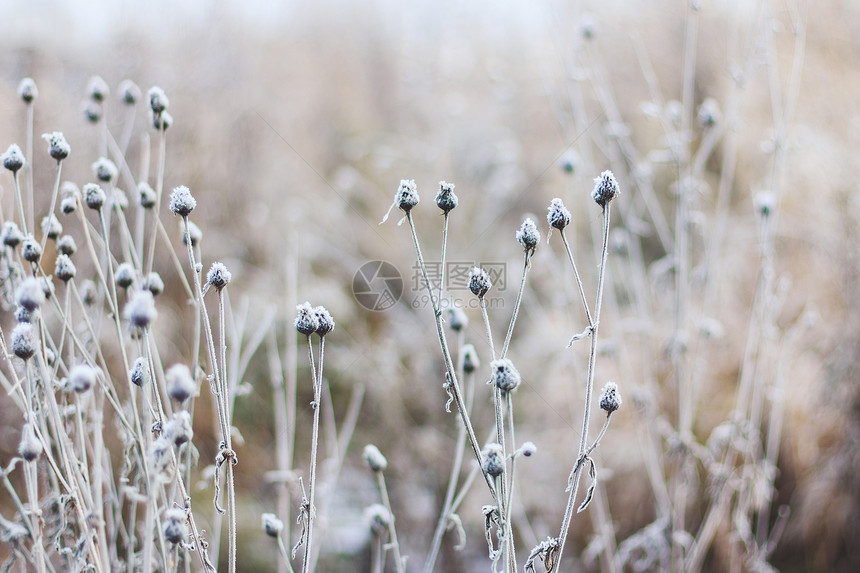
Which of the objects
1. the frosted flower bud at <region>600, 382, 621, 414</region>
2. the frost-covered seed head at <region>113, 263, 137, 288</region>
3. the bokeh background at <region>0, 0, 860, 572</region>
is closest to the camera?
the frosted flower bud at <region>600, 382, 621, 414</region>

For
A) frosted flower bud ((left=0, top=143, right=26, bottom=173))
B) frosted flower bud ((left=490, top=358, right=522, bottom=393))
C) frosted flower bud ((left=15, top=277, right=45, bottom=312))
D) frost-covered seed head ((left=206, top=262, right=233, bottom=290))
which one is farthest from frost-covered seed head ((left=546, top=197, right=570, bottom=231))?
frosted flower bud ((left=0, top=143, right=26, bottom=173))

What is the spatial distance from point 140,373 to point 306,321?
0.14 meters

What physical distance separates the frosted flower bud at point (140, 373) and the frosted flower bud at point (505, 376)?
265 mm

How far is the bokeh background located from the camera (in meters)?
1.61

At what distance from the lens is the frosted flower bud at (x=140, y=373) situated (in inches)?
18.3

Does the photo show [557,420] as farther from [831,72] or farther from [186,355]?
[831,72]

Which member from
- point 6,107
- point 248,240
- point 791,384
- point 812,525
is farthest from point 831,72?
point 6,107

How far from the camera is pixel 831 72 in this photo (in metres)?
1.95

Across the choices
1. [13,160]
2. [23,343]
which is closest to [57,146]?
[13,160]

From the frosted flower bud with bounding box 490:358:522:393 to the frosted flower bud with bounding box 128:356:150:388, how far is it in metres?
0.26

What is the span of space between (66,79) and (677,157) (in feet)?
6.64

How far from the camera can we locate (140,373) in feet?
1.63

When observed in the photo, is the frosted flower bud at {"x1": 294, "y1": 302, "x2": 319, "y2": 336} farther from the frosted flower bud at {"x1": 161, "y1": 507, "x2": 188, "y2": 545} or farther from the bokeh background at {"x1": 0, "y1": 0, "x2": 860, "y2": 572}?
the bokeh background at {"x1": 0, "y1": 0, "x2": 860, "y2": 572}

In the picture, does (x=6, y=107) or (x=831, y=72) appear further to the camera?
(x=831, y=72)
